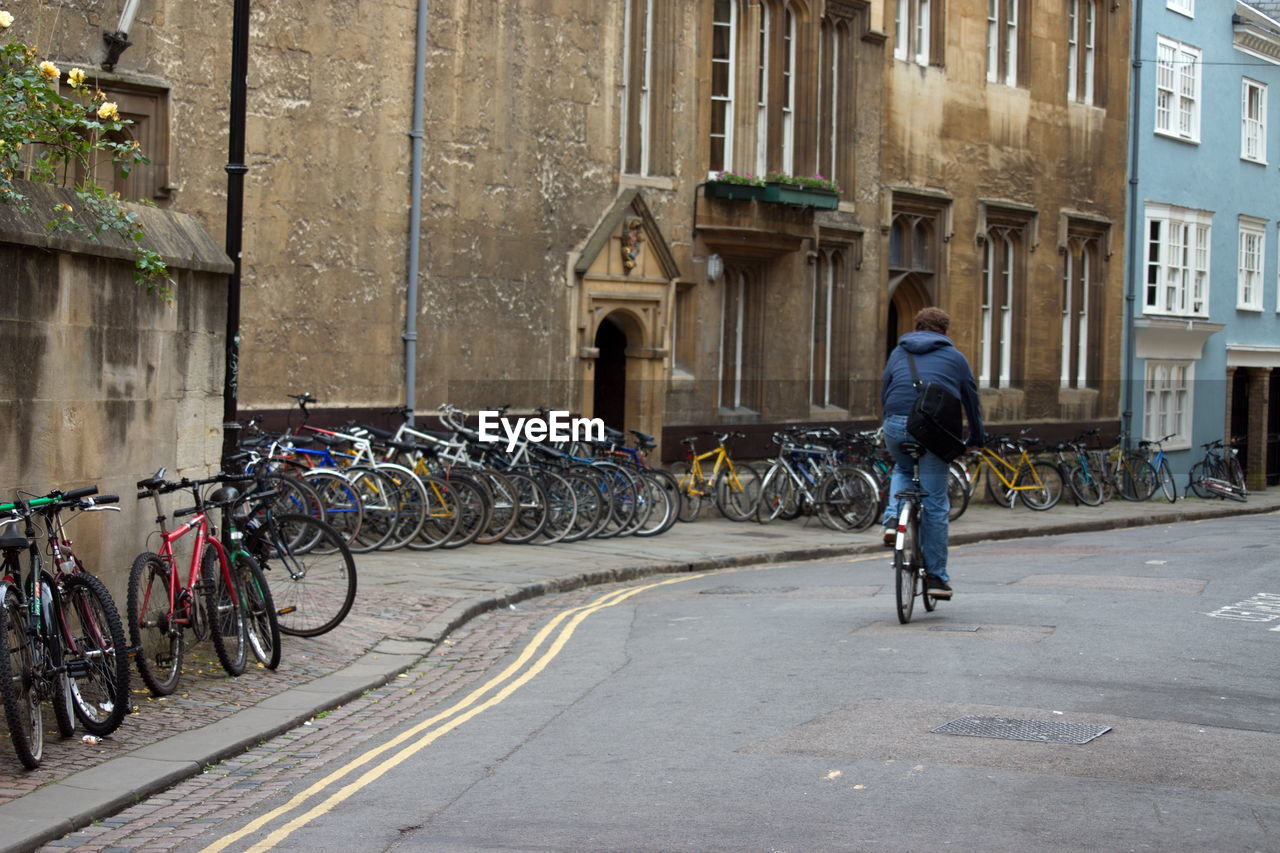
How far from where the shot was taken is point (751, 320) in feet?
87.1

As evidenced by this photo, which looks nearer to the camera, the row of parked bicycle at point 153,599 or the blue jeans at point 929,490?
the row of parked bicycle at point 153,599

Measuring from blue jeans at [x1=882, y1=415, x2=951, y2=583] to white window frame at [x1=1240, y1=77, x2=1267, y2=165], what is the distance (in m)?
32.2

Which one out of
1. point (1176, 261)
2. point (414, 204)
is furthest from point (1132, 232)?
point (414, 204)

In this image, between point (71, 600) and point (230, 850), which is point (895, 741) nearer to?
point (230, 850)

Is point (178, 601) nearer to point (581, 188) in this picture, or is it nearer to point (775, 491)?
point (775, 491)

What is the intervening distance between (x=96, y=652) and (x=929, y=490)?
19.0ft

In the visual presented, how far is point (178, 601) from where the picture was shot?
9266mm

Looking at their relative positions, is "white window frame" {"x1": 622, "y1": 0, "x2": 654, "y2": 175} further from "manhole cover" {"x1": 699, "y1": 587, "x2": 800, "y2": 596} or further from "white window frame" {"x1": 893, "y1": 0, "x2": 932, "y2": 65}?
"manhole cover" {"x1": 699, "y1": 587, "x2": 800, "y2": 596}

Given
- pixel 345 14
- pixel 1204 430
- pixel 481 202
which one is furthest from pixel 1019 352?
pixel 345 14

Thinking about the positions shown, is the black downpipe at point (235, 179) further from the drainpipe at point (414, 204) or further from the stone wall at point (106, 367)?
the drainpipe at point (414, 204)

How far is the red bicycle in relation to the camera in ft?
29.3

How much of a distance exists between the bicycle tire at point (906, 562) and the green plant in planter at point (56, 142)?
4.95 metres

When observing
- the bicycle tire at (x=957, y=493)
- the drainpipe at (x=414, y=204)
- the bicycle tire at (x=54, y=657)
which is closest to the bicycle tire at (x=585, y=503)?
the drainpipe at (x=414, y=204)

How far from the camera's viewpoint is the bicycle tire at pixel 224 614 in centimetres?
951
